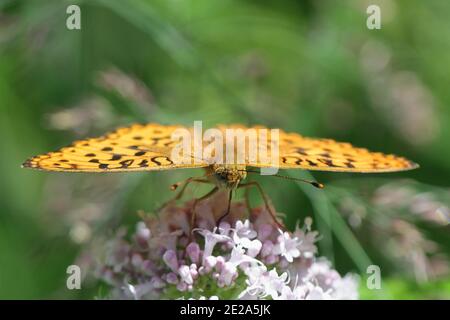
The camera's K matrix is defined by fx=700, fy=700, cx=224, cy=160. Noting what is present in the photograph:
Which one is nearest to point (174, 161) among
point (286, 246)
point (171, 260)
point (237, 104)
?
point (171, 260)

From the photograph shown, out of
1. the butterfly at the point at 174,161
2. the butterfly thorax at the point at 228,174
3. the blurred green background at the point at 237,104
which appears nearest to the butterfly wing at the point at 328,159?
the butterfly at the point at 174,161

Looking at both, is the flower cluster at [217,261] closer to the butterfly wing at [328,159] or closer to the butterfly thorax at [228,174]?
the butterfly thorax at [228,174]

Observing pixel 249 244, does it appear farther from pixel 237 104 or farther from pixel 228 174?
pixel 237 104

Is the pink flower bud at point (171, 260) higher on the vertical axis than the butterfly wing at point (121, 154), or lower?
lower

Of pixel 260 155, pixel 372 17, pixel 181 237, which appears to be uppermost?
pixel 372 17
